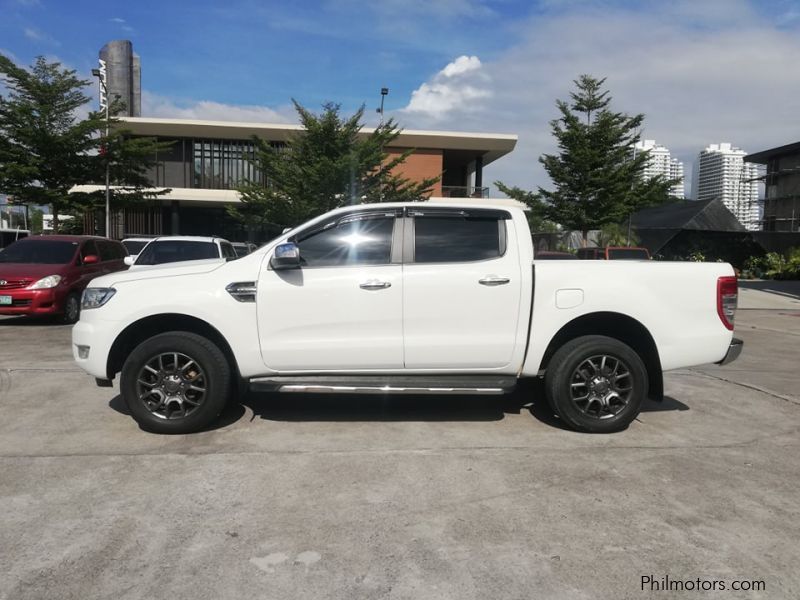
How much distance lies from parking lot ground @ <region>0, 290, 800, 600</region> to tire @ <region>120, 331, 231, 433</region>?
0.17 metres

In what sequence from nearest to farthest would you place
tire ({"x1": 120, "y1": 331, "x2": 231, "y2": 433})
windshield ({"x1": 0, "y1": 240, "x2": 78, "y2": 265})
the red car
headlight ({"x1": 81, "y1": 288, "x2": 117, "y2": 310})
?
1. tire ({"x1": 120, "y1": 331, "x2": 231, "y2": 433})
2. headlight ({"x1": 81, "y1": 288, "x2": 117, "y2": 310})
3. the red car
4. windshield ({"x1": 0, "y1": 240, "x2": 78, "y2": 265})

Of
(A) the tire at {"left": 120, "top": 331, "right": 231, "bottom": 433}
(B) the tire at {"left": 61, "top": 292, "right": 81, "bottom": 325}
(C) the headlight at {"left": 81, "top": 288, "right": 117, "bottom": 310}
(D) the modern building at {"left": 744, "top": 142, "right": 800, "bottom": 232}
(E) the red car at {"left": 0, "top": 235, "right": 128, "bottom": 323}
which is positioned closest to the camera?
(A) the tire at {"left": 120, "top": 331, "right": 231, "bottom": 433}

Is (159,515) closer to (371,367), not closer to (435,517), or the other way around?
(435,517)

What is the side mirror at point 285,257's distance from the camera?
4.86 meters

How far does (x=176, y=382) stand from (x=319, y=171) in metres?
19.3

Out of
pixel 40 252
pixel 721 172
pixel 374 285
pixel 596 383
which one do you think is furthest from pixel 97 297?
pixel 721 172

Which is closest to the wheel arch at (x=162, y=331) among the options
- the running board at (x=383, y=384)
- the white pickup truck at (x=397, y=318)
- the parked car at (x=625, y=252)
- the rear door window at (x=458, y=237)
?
the white pickup truck at (x=397, y=318)

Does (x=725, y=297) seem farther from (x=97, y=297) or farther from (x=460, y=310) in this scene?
(x=97, y=297)

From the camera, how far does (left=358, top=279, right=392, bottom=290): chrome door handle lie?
16.3ft

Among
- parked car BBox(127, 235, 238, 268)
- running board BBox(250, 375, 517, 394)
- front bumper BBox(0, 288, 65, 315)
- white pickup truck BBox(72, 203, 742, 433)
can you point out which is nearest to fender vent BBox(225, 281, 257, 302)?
white pickup truck BBox(72, 203, 742, 433)

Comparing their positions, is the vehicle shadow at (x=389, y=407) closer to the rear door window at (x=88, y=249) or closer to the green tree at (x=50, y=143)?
the rear door window at (x=88, y=249)

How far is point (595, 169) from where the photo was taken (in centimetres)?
2845

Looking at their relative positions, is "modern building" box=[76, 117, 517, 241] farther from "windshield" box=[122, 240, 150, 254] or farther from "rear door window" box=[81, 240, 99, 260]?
"rear door window" box=[81, 240, 99, 260]

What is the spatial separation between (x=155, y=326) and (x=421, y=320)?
7.34 ft
